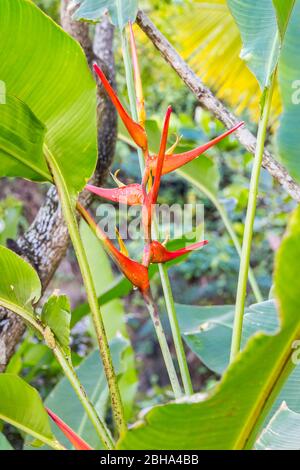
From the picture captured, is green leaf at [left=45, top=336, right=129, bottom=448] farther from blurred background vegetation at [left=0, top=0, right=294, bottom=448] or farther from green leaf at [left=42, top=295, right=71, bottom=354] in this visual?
green leaf at [left=42, top=295, right=71, bottom=354]

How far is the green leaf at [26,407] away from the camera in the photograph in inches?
28.2

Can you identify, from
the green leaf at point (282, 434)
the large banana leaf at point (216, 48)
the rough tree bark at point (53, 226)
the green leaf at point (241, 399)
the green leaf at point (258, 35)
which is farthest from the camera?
the large banana leaf at point (216, 48)

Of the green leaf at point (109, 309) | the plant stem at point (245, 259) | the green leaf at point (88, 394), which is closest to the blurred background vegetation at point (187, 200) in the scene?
the green leaf at point (109, 309)

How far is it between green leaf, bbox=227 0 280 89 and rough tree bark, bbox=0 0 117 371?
50 centimetres

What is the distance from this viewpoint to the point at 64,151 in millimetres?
782

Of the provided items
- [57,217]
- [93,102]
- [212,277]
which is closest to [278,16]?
[93,102]

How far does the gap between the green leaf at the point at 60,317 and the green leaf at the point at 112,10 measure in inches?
15.2

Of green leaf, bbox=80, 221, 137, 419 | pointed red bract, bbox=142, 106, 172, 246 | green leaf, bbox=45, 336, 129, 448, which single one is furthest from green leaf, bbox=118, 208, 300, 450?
green leaf, bbox=80, 221, 137, 419

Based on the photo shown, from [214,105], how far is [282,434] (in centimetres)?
50

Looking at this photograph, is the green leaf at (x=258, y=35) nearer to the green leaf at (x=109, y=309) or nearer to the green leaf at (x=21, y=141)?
the green leaf at (x=21, y=141)

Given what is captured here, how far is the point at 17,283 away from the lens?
2.45 feet

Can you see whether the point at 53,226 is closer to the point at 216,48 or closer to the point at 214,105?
the point at 214,105

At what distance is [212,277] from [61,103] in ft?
10.8
